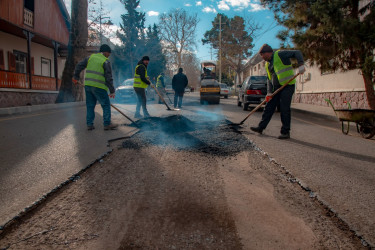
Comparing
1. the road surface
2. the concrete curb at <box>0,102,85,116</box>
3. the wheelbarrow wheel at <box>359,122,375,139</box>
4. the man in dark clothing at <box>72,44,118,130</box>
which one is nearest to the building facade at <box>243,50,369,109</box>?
the wheelbarrow wheel at <box>359,122,375,139</box>

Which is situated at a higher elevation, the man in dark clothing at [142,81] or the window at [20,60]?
the window at [20,60]

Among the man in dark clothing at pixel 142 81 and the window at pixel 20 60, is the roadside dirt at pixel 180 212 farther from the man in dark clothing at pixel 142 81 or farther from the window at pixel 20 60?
the window at pixel 20 60

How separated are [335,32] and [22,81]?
49.9ft

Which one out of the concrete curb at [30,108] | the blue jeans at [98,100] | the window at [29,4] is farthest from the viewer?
the window at [29,4]

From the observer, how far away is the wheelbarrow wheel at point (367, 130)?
6.23 meters

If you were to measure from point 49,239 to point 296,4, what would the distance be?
36.9 ft

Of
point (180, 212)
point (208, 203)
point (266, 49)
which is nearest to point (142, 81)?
point (266, 49)

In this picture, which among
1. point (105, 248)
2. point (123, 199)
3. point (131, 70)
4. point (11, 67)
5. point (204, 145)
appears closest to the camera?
point (105, 248)

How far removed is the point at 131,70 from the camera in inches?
1475

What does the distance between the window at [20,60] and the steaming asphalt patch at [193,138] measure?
14.0 m

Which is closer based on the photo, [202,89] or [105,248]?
[105,248]

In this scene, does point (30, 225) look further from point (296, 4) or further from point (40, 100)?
point (40, 100)

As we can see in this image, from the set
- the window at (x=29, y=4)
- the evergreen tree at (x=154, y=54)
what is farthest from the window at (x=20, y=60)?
the evergreen tree at (x=154, y=54)

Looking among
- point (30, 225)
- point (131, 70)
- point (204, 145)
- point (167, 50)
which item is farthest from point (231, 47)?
point (30, 225)
